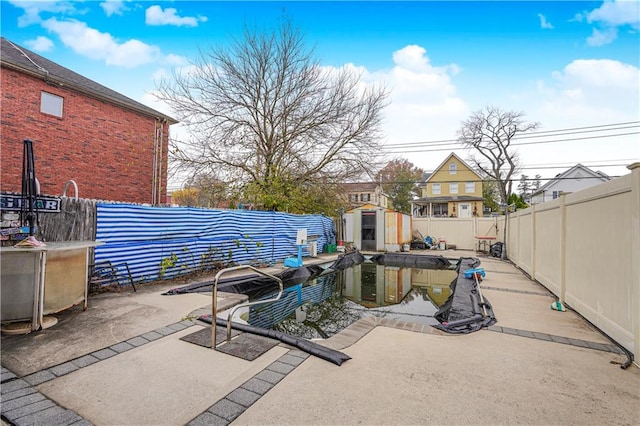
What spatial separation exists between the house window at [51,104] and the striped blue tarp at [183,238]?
7012 millimetres

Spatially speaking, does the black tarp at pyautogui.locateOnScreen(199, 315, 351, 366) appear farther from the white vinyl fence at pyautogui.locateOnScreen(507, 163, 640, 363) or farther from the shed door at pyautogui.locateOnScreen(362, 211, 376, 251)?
the shed door at pyautogui.locateOnScreen(362, 211, 376, 251)

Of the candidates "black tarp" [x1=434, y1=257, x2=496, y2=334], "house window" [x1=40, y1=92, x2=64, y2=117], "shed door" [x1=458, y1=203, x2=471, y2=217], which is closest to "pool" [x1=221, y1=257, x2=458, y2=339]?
"black tarp" [x1=434, y1=257, x2=496, y2=334]

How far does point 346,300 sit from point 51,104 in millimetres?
11069

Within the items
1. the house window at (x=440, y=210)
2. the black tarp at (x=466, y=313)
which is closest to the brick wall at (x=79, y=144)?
the black tarp at (x=466, y=313)

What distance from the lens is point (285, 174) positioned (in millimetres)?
11375

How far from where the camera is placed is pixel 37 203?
4.27 m

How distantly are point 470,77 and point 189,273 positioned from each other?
1079cm

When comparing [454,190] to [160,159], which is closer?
[160,159]

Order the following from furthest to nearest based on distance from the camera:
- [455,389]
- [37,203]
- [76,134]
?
[76,134] → [37,203] → [455,389]

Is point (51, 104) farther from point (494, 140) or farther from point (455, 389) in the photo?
point (494, 140)

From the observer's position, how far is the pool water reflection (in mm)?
4695

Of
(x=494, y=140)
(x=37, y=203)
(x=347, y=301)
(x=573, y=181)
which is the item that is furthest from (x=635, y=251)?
(x=573, y=181)

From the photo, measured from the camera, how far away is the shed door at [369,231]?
13414 mm

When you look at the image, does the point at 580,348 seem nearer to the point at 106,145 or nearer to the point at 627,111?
the point at 106,145
